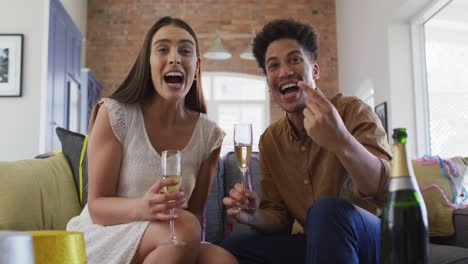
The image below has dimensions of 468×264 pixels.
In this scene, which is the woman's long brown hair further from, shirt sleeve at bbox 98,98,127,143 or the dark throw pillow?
the dark throw pillow

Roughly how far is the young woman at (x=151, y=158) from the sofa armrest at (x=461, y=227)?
107 cm

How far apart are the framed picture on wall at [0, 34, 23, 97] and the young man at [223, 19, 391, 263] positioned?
338cm

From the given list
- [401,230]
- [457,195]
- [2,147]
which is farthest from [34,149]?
[401,230]

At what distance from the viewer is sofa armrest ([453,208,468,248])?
6.42ft

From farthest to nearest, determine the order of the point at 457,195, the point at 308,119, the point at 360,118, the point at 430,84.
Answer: the point at 430,84 → the point at 457,195 → the point at 360,118 → the point at 308,119

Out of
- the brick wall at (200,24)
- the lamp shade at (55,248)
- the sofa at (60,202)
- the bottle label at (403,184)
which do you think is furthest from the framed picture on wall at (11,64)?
the bottle label at (403,184)

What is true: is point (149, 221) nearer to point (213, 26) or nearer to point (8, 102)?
point (8, 102)

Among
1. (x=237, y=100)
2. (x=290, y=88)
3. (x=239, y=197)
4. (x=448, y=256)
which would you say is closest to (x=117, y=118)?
(x=239, y=197)

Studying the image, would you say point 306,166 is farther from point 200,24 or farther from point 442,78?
point 200,24

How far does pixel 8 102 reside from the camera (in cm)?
445

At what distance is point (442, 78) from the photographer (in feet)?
12.8

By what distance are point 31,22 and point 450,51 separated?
148 inches

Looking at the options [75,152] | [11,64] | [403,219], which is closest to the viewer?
[403,219]

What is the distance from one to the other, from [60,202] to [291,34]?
1.19 m
